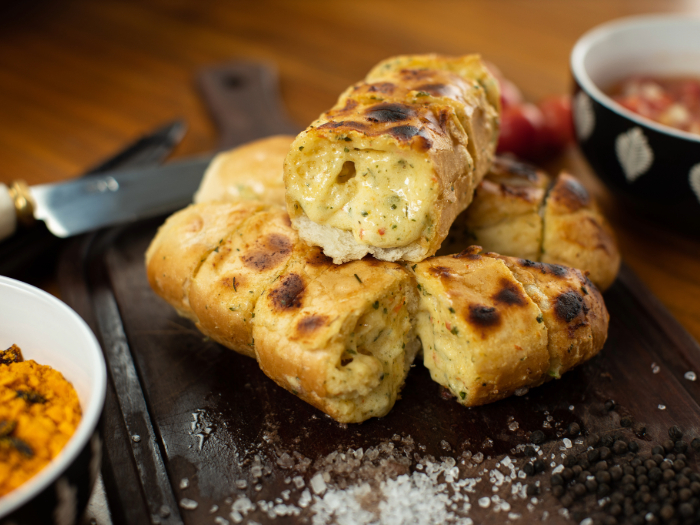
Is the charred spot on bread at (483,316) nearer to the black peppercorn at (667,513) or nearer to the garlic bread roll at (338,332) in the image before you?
the garlic bread roll at (338,332)

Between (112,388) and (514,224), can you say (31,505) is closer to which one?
(112,388)

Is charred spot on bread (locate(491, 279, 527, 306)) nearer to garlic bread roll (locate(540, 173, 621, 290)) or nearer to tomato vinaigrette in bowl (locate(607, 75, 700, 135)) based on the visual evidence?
garlic bread roll (locate(540, 173, 621, 290))

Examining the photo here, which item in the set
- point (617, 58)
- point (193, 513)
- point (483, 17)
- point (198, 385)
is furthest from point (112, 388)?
point (483, 17)

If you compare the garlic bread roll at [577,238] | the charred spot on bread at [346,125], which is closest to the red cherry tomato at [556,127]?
the garlic bread roll at [577,238]

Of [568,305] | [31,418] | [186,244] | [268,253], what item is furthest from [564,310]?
[31,418]

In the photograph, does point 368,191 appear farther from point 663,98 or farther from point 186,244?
point 663,98

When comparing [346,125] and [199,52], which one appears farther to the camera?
[199,52]
